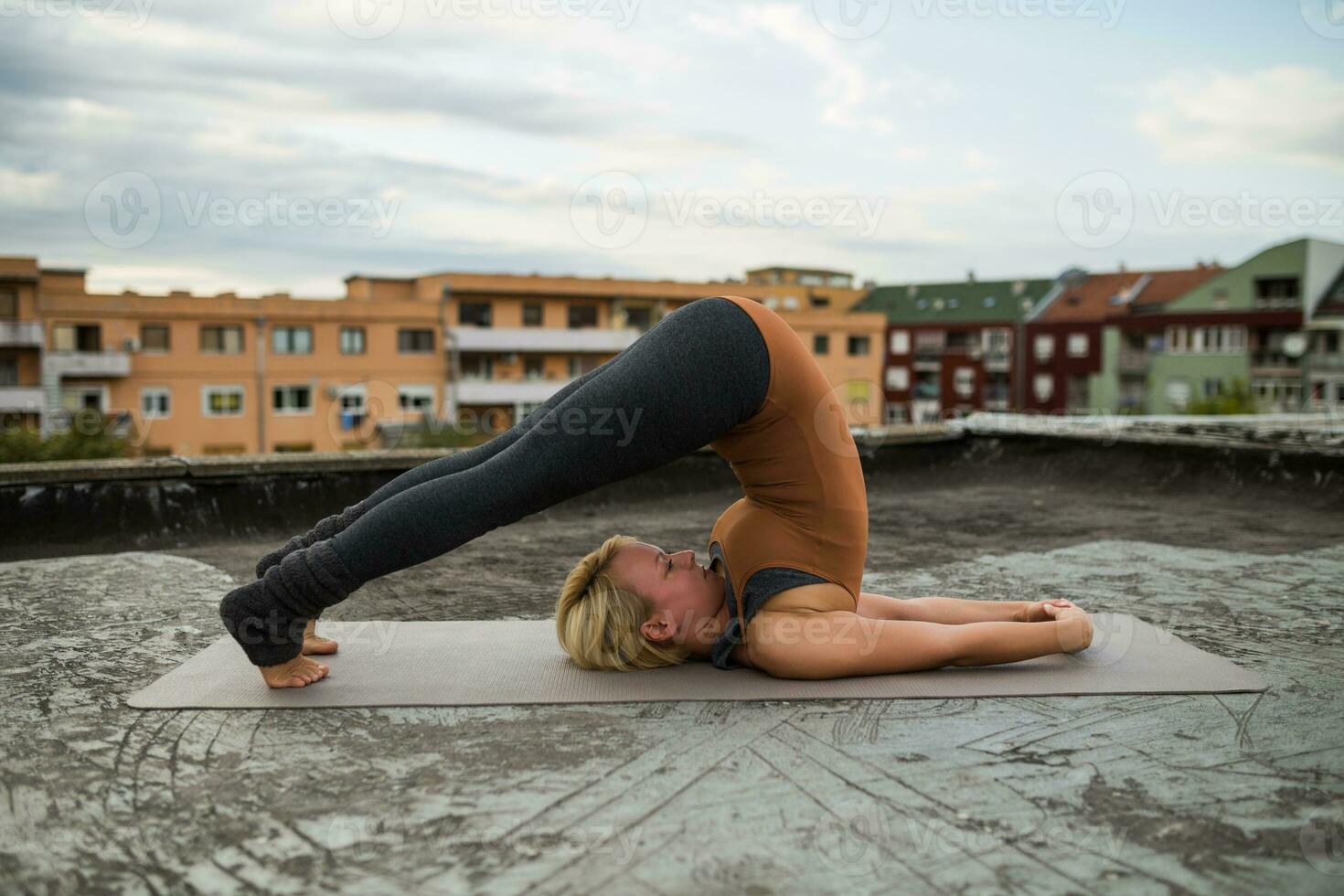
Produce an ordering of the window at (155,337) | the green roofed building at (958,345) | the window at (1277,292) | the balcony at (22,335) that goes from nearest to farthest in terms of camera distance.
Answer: the balcony at (22,335) → the window at (155,337) → the window at (1277,292) → the green roofed building at (958,345)

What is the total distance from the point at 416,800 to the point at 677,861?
1.45 ft

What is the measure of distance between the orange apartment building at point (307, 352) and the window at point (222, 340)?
45mm

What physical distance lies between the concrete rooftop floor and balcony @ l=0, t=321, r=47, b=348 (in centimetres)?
3588

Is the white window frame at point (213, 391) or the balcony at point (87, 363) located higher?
the balcony at point (87, 363)

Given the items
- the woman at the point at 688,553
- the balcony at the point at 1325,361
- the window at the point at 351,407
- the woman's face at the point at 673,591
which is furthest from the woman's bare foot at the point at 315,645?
the balcony at the point at 1325,361

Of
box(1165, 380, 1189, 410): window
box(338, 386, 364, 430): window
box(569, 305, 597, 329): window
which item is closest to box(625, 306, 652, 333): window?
box(569, 305, 597, 329): window

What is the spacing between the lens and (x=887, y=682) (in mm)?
2178

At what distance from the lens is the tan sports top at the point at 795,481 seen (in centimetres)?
214

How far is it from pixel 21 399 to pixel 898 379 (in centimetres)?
3961

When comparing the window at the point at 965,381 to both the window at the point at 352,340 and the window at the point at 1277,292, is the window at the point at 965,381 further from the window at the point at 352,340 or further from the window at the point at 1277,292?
the window at the point at 352,340

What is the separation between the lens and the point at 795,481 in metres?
2.20

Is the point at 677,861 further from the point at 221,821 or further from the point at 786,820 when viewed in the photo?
the point at 221,821

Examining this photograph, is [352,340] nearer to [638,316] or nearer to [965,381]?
[638,316]

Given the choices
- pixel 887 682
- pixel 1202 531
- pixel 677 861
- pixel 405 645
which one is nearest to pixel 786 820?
pixel 677 861
